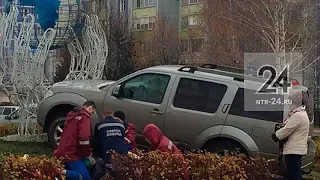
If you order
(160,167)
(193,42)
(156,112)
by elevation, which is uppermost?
(193,42)

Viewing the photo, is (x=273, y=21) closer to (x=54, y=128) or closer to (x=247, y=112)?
(x=247, y=112)

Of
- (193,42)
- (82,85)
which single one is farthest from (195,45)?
(82,85)

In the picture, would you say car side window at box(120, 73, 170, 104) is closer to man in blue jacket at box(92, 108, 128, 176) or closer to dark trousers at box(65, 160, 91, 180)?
man in blue jacket at box(92, 108, 128, 176)

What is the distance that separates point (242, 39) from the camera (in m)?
27.1

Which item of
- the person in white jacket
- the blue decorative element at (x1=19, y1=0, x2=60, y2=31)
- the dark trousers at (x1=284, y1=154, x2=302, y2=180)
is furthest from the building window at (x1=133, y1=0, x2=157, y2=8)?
the dark trousers at (x1=284, y1=154, x2=302, y2=180)

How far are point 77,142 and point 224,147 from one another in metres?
2.92

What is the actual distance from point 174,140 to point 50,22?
19.0ft

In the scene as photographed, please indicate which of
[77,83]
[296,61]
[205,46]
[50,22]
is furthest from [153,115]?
[205,46]

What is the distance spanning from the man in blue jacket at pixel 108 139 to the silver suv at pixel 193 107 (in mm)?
1788

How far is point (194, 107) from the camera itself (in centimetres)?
963

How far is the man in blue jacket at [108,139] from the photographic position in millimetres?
7578

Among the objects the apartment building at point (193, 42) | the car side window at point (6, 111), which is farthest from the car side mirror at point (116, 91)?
the apartment building at point (193, 42)

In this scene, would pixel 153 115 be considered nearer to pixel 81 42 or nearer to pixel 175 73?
pixel 175 73

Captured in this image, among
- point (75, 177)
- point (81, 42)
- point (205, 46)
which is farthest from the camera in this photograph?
point (205, 46)
